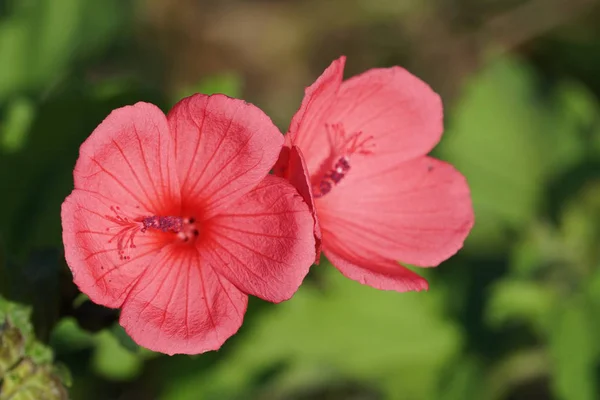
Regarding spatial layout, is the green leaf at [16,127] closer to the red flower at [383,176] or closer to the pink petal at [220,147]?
the pink petal at [220,147]

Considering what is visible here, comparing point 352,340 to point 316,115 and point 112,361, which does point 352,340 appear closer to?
point 112,361

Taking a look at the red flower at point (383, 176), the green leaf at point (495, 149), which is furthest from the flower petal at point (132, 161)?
the green leaf at point (495, 149)

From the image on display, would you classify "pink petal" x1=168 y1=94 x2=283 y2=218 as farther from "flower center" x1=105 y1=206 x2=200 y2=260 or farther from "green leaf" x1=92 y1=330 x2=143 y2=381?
"green leaf" x1=92 y1=330 x2=143 y2=381

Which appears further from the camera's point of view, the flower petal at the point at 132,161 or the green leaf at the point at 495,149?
the green leaf at the point at 495,149

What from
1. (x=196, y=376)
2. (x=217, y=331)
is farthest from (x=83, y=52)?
(x=217, y=331)

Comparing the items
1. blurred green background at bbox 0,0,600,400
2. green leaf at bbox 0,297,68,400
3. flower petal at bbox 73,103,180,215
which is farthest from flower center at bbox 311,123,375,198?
green leaf at bbox 0,297,68,400

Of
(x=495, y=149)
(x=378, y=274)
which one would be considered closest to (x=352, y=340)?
(x=495, y=149)

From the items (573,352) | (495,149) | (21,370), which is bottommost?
(573,352)
